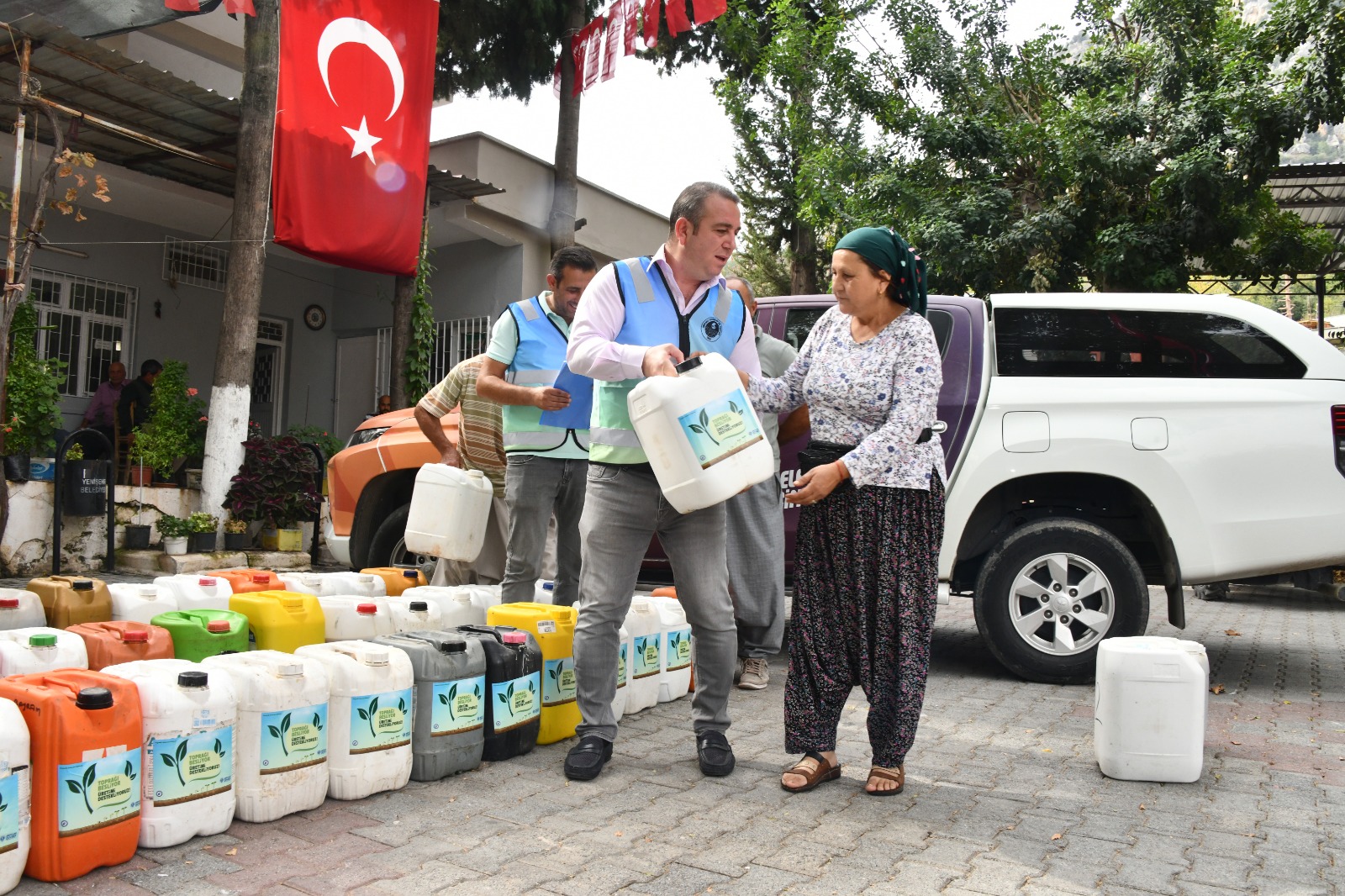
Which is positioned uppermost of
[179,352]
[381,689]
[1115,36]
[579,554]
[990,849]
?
[1115,36]

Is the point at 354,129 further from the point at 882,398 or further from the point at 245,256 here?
the point at 882,398

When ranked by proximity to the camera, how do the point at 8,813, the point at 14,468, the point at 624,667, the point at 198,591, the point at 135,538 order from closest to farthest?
the point at 8,813 → the point at 198,591 → the point at 624,667 → the point at 14,468 → the point at 135,538

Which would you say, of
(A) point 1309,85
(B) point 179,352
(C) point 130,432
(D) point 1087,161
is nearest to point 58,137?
(C) point 130,432

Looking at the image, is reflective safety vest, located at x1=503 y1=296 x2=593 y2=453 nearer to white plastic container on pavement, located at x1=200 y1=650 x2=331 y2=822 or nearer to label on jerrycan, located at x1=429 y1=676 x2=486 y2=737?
label on jerrycan, located at x1=429 y1=676 x2=486 y2=737

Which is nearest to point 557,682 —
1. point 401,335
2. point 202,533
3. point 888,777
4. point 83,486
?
point 888,777

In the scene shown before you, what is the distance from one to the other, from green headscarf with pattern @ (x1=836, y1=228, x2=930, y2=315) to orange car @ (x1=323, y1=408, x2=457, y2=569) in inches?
142

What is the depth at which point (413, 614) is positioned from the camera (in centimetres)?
445

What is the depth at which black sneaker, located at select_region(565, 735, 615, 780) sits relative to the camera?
139 inches

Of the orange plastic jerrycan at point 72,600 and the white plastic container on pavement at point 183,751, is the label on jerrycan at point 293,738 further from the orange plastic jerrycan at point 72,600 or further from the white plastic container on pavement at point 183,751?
the orange plastic jerrycan at point 72,600

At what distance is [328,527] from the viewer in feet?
23.0

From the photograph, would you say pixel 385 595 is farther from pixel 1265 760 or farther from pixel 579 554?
pixel 1265 760

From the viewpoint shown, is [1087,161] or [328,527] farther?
[1087,161]

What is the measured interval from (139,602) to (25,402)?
5.84 m

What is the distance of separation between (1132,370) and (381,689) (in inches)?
157
